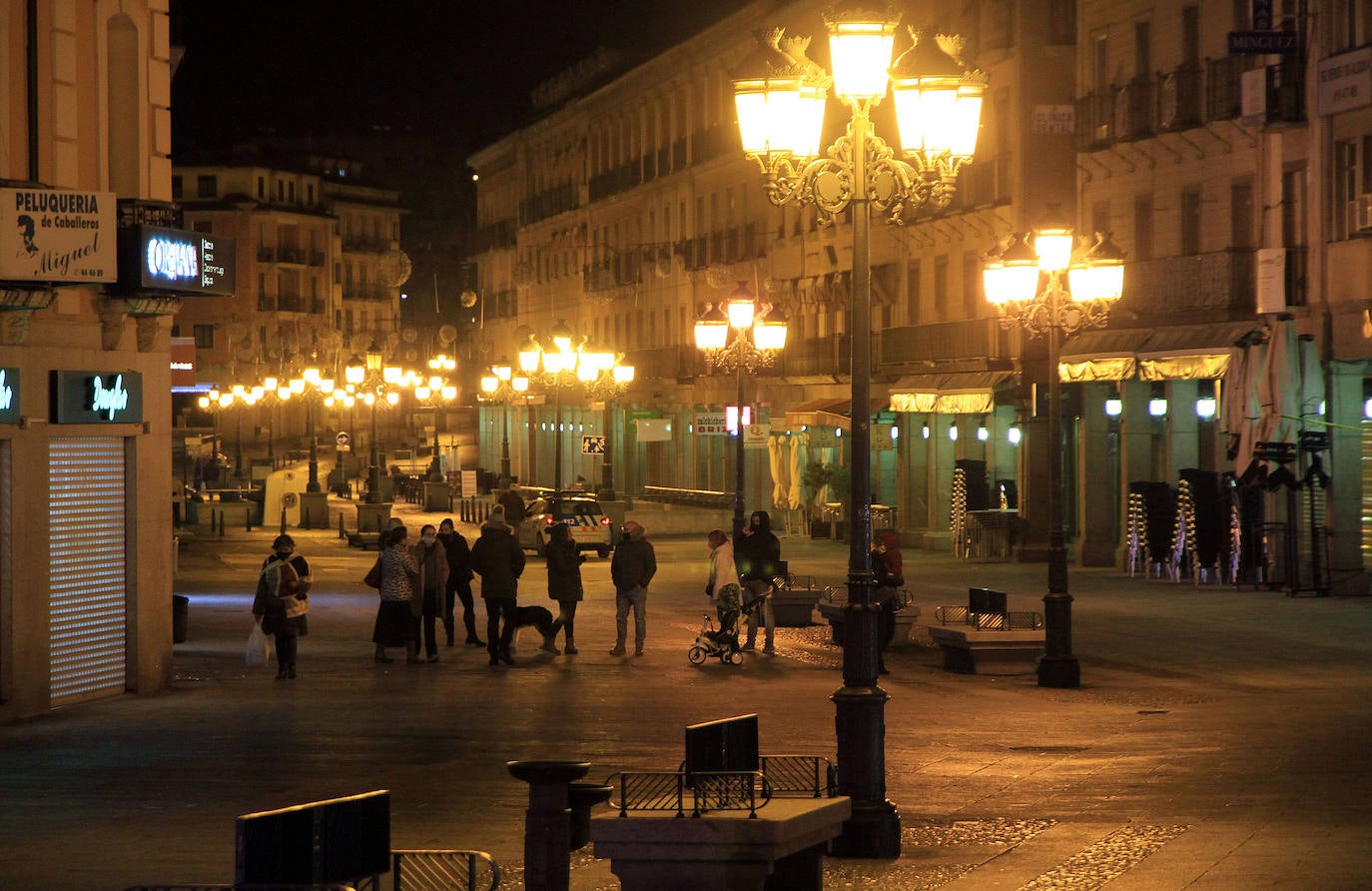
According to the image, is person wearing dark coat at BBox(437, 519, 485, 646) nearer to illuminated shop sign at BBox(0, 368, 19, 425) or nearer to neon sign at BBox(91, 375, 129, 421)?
neon sign at BBox(91, 375, 129, 421)

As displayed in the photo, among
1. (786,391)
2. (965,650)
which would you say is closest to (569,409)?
(786,391)

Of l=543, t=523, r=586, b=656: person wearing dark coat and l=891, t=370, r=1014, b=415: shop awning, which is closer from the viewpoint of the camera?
l=543, t=523, r=586, b=656: person wearing dark coat

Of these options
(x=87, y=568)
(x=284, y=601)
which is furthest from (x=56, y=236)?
(x=284, y=601)

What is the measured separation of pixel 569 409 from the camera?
281 ft

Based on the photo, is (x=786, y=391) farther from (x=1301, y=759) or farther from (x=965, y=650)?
(x=1301, y=759)

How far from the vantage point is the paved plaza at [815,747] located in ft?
39.6

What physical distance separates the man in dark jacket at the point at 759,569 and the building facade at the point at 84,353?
23.4 ft

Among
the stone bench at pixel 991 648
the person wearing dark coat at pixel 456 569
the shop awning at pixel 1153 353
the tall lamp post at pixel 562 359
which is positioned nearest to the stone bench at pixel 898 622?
the stone bench at pixel 991 648

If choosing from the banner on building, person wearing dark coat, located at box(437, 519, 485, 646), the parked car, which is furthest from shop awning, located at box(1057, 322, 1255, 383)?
the banner on building

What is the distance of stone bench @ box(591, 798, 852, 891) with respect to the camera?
9133mm

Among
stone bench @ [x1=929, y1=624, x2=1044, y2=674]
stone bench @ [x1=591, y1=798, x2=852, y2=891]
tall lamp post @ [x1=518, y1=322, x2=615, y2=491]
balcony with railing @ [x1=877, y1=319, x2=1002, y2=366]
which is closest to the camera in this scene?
stone bench @ [x1=591, y1=798, x2=852, y2=891]

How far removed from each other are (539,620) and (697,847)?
15343mm

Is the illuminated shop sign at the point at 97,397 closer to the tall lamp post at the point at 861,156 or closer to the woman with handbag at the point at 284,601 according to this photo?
the woman with handbag at the point at 284,601

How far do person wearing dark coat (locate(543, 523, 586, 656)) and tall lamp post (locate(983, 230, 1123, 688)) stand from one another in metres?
5.70
